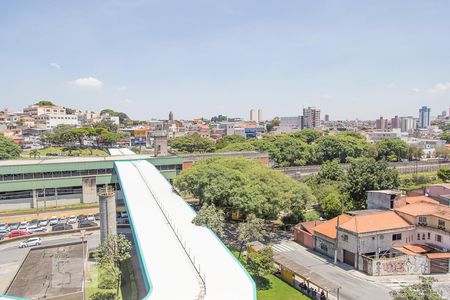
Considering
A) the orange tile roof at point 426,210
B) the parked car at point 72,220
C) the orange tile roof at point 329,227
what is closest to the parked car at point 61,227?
the parked car at point 72,220

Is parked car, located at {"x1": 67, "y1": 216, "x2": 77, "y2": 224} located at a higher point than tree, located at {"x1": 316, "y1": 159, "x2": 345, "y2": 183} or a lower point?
lower

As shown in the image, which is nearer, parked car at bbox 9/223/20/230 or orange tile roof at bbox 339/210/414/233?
orange tile roof at bbox 339/210/414/233

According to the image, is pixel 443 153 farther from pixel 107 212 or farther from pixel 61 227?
pixel 61 227

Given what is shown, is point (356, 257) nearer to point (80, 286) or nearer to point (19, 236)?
point (80, 286)

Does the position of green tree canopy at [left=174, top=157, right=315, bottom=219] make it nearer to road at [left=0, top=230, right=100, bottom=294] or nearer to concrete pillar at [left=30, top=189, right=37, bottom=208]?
road at [left=0, top=230, right=100, bottom=294]

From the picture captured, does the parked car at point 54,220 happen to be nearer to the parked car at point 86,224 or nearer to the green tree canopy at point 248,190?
the parked car at point 86,224

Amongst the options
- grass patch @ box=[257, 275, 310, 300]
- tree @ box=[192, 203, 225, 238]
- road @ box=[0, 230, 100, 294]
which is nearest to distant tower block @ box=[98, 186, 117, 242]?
road @ box=[0, 230, 100, 294]
